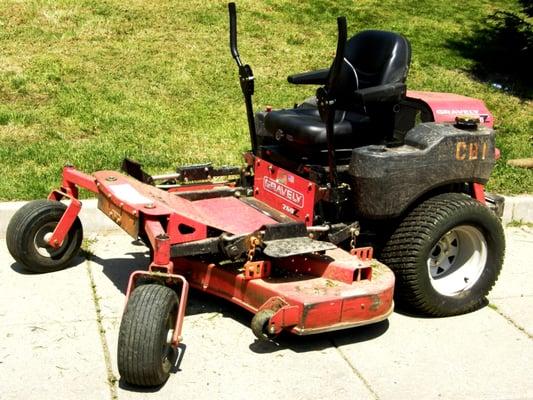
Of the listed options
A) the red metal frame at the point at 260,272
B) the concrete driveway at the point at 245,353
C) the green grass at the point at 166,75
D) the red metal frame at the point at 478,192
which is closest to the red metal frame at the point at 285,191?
the red metal frame at the point at 260,272

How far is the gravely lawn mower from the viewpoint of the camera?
392 cm

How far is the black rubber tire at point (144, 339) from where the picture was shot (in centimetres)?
352

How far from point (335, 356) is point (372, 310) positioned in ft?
0.96

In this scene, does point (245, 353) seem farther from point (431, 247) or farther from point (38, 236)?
point (38, 236)

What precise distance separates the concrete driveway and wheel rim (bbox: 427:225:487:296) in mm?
190

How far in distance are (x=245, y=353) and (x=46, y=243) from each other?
1.49 metres

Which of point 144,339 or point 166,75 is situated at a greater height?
point 166,75

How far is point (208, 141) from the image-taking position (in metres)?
7.17

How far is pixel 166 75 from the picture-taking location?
8594 mm

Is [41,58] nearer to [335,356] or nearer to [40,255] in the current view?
[40,255]

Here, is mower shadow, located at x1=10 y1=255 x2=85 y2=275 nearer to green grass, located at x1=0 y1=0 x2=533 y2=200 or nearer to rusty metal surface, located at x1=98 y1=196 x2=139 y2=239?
rusty metal surface, located at x1=98 y1=196 x2=139 y2=239

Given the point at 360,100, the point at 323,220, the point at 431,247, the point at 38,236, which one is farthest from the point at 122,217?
the point at 431,247

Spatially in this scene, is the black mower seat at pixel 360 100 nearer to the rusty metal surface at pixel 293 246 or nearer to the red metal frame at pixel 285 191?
the red metal frame at pixel 285 191

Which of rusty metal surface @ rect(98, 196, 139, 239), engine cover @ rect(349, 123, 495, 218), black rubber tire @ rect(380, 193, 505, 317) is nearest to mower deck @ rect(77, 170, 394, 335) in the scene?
rusty metal surface @ rect(98, 196, 139, 239)
